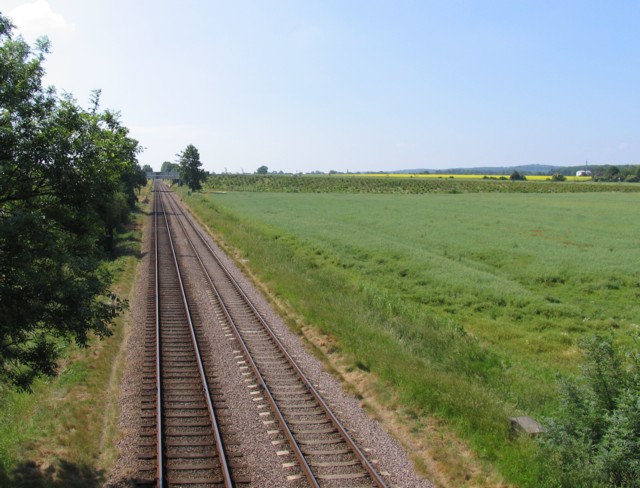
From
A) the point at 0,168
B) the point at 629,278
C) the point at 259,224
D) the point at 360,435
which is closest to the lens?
the point at 0,168

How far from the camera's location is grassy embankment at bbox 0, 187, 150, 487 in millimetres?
9297

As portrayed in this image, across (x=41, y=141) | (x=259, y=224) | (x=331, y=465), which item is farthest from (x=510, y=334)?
(x=259, y=224)

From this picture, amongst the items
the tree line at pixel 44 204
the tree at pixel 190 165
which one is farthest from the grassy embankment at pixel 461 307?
the tree at pixel 190 165

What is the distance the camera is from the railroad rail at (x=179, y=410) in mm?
9398

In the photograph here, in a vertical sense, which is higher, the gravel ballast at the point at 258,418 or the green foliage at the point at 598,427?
the green foliage at the point at 598,427

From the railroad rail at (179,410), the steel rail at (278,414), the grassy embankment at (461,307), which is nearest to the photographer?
the steel rail at (278,414)

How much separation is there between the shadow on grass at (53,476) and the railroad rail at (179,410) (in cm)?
90

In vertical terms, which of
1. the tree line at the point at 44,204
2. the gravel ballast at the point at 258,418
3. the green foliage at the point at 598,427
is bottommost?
the gravel ballast at the point at 258,418

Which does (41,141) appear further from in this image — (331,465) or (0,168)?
(331,465)

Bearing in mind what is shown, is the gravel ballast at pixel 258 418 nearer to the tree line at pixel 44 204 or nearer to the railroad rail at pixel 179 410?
Result: the railroad rail at pixel 179 410

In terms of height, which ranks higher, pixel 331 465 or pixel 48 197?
pixel 48 197

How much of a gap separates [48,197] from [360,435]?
7.83m

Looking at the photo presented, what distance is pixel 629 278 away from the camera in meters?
28.0

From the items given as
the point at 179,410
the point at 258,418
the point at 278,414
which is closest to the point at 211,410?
the point at 179,410
